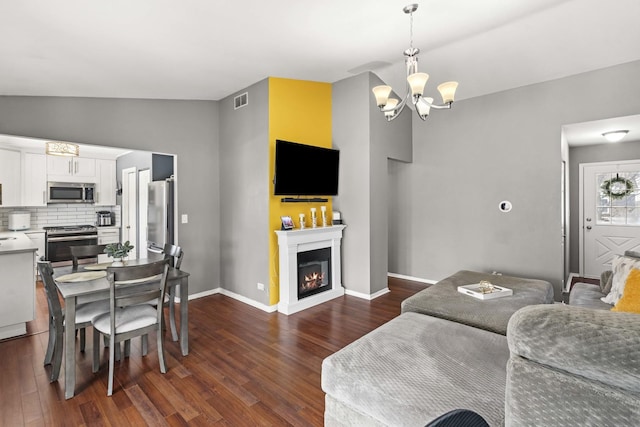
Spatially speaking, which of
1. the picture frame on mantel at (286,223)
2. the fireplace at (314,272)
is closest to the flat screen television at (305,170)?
the picture frame on mantel at (286,223)

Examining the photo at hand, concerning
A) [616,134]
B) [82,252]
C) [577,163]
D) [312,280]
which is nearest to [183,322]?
[82,252]

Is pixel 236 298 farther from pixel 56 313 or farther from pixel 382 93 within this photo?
pixel 382 93

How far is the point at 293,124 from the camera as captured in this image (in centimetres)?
418

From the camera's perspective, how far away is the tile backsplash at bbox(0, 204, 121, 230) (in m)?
5.50

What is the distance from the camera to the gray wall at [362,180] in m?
4.36

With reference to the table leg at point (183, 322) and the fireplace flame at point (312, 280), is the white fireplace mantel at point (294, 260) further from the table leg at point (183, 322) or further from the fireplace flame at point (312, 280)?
the table leg at point (183, 322)

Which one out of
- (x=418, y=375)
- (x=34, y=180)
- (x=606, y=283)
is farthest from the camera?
(x=34, y=180)

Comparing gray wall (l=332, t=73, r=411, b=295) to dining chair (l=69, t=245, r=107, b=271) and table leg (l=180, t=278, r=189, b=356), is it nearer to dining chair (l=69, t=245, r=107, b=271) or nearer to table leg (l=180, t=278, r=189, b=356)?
table leg (l=180, t=278, r=189, b=356)

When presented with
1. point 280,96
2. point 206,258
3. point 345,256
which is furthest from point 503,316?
point 206,258

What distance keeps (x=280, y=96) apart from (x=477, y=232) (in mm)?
3554

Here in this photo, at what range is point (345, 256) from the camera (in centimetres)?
466

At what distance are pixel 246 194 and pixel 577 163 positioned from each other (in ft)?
19.1

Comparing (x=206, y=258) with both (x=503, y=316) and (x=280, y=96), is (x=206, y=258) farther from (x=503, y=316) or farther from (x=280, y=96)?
(x=503, y=316)

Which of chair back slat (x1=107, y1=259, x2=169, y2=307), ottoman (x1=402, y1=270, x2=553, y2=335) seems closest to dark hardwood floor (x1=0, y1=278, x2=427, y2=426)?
chair back slat (x1=107, y1=259, x2=169, y2=307)
